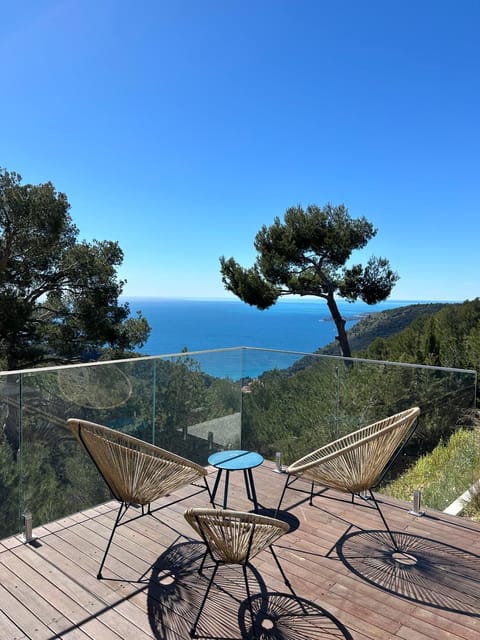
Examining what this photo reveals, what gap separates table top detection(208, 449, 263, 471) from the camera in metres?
2.89

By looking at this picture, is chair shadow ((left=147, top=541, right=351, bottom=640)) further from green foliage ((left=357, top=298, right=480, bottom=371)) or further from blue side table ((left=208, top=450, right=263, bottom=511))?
green foliage ((left=357, top=298, right=480, bottom=371))

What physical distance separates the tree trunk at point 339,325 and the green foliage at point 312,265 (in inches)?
1.2

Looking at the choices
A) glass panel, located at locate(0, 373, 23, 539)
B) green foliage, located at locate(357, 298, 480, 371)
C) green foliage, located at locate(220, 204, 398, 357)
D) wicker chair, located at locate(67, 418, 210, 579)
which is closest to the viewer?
wicker chair, located at locate(67, 418, 210, 579)

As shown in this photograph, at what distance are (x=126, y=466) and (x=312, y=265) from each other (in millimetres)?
11805

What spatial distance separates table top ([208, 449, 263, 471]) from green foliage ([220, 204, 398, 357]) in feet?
34.1

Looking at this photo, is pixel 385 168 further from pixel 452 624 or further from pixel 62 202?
pixel 452 624

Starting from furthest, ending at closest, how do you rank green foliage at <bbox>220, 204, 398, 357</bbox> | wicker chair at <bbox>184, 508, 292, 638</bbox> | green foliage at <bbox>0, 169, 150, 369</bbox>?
green foliage at <bbox>220, 204, 398, 357</bbox> < green foliage at <bbox>0, 169, 150, 369</bbox> < wicker chair at <bbox>184, 508, 292, 638</bbox>

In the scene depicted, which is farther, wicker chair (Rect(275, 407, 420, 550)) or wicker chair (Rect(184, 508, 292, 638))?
wicker chair (Rect(275, 407, 420, 550))

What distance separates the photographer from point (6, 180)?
10.6 m

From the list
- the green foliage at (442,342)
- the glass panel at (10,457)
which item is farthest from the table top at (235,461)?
the green foliage at (442,342)

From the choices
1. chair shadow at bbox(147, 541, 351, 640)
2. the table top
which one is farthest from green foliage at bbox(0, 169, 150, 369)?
chair shadow at bbox(147, 541, 351, 640)

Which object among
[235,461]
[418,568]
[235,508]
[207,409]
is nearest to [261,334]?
[207,409]

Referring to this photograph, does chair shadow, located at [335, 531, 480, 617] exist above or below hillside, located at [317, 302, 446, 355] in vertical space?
below

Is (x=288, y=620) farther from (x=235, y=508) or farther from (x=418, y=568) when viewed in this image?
(x=235, y=508)
